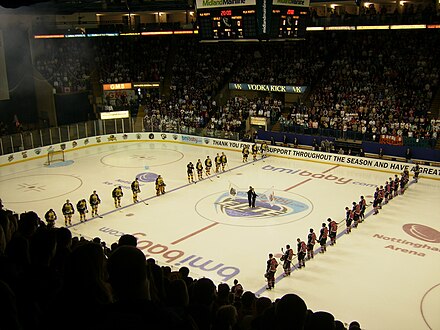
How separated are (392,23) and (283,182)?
12331 mm

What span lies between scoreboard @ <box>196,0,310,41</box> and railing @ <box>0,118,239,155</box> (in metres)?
13.3

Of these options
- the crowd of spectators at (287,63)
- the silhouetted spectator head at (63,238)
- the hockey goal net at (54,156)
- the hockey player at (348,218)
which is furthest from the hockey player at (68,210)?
the crowd of spectators at (287,63)

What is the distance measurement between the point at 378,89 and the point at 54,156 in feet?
65.7

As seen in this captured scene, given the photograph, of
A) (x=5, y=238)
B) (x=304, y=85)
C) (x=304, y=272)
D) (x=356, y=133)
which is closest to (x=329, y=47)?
(x=304, y=85)

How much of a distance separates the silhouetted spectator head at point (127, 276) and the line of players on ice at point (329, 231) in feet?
34.2

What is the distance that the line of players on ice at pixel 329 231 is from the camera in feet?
42.2

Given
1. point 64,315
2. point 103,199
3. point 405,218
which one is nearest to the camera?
point 64,315

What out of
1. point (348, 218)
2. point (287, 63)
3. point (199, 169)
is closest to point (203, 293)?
point (348, 218)

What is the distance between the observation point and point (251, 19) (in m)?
16.8

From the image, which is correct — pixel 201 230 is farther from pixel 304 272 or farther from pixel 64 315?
pixel 64 315

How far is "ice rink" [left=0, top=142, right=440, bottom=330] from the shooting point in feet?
41.5

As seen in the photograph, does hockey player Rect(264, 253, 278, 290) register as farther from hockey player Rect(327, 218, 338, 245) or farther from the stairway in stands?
the stairway in stands

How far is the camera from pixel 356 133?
27.2m

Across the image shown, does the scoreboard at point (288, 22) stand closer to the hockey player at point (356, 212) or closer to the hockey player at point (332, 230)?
the hockey player at point (356, 212)
